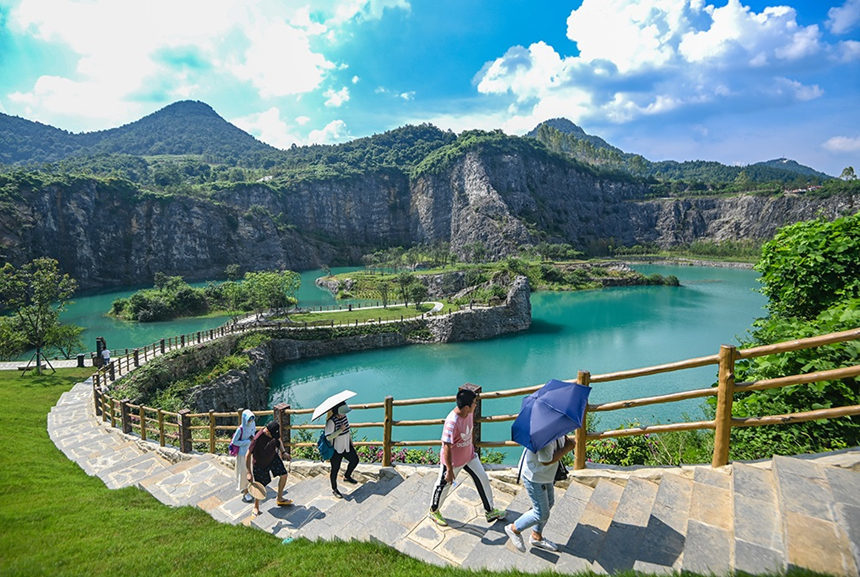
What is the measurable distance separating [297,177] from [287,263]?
109 feet

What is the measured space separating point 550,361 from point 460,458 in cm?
2951

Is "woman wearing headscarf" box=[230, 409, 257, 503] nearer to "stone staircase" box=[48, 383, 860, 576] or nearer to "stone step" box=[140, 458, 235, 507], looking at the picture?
"stone staircase" box=[48, 383, 860, 576]

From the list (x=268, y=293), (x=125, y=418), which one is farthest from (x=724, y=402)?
(x=268, y=293)

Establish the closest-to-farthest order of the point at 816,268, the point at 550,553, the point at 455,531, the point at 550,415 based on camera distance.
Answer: the point at 550,415
the point at 550,553
the point at 455,531
the point at 816,268

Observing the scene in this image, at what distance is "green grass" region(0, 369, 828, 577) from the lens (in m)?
4.11

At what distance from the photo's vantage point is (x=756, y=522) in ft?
10.7

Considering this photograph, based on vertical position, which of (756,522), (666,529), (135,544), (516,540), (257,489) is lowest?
(257,489)

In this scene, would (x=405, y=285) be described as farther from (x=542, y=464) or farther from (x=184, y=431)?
(x=542, y=464)

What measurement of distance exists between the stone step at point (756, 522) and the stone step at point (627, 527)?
2.62 feet

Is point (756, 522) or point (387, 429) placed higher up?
point (756, 522)

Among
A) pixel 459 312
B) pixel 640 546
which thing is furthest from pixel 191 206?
pixel 640 546

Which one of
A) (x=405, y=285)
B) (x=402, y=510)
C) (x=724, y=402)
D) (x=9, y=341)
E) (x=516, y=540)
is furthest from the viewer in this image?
(x=405, y=285)

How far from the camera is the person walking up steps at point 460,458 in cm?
469

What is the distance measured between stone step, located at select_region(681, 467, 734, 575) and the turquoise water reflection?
49.5ft
